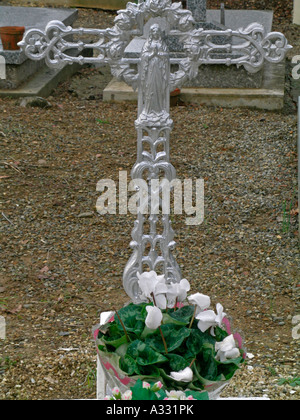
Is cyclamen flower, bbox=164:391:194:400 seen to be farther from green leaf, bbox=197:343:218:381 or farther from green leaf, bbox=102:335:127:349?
green leaf, bbox=102:335:127:349

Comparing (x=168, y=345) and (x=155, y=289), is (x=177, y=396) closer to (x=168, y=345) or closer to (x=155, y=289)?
(x=168, y=345)

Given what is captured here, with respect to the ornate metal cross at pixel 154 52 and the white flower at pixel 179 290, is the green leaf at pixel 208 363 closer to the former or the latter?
the white flower at pixel 179 290

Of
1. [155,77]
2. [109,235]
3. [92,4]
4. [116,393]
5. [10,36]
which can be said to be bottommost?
[109,235]

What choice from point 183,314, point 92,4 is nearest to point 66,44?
point 183,314

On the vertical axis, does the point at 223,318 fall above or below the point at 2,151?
above

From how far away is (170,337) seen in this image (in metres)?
2.01

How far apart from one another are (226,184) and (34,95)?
2.47 m

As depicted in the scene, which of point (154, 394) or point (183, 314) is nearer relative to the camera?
point (154, 394)

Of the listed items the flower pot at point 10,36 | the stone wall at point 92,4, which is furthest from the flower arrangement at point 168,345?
the stone wall at point 92,4

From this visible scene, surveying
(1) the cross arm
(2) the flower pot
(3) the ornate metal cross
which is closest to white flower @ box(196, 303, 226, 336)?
(3) the ornate metal cross

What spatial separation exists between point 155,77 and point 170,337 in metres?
0.84

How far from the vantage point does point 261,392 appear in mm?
2736

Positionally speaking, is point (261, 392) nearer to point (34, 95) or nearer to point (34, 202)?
point (34, 202)
